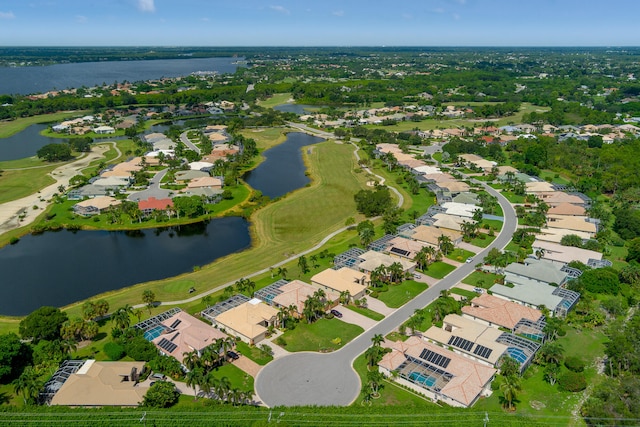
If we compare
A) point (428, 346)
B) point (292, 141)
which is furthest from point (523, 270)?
point (292, 141)

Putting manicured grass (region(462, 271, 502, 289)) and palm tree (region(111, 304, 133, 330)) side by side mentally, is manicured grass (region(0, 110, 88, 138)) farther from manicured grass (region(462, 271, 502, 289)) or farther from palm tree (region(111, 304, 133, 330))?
manicured grass (region(462, 271, 502, 289))

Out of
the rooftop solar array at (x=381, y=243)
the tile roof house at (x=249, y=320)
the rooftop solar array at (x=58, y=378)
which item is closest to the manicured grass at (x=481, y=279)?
the rooftop solar array at (x=381, y=243)

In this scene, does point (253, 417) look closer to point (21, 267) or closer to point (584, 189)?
point (21, 267)

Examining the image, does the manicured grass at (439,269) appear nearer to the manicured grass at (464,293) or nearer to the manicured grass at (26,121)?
the manicured grass at (464,293)

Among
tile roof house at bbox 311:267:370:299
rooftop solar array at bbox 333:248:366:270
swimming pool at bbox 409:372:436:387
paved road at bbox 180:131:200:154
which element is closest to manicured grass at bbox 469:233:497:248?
rooftop solar array at bbox 333:248:366:270

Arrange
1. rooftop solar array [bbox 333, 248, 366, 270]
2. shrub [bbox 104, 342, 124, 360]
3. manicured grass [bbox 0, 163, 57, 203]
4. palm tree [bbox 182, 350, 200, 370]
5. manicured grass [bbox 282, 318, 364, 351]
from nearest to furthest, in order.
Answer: palm tree [bbox 182, 350, 200, 370] → shrub [bbox 104, 342, 124, 360] → manicured grass [bbox 282, 318, 364, 351] → rooftop solar array [bbox 333, 248, 366, 270] → manicured grass [bbox 0, 163, 57, 203]

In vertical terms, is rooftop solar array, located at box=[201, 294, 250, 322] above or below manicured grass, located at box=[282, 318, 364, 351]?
above

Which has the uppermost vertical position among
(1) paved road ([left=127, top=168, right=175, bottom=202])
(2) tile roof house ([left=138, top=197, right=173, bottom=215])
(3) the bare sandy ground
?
(2) tile roof house ([left=138, top=197, right=173, bottom=215])

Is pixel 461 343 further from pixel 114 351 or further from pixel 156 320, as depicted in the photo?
pixel 114 351
